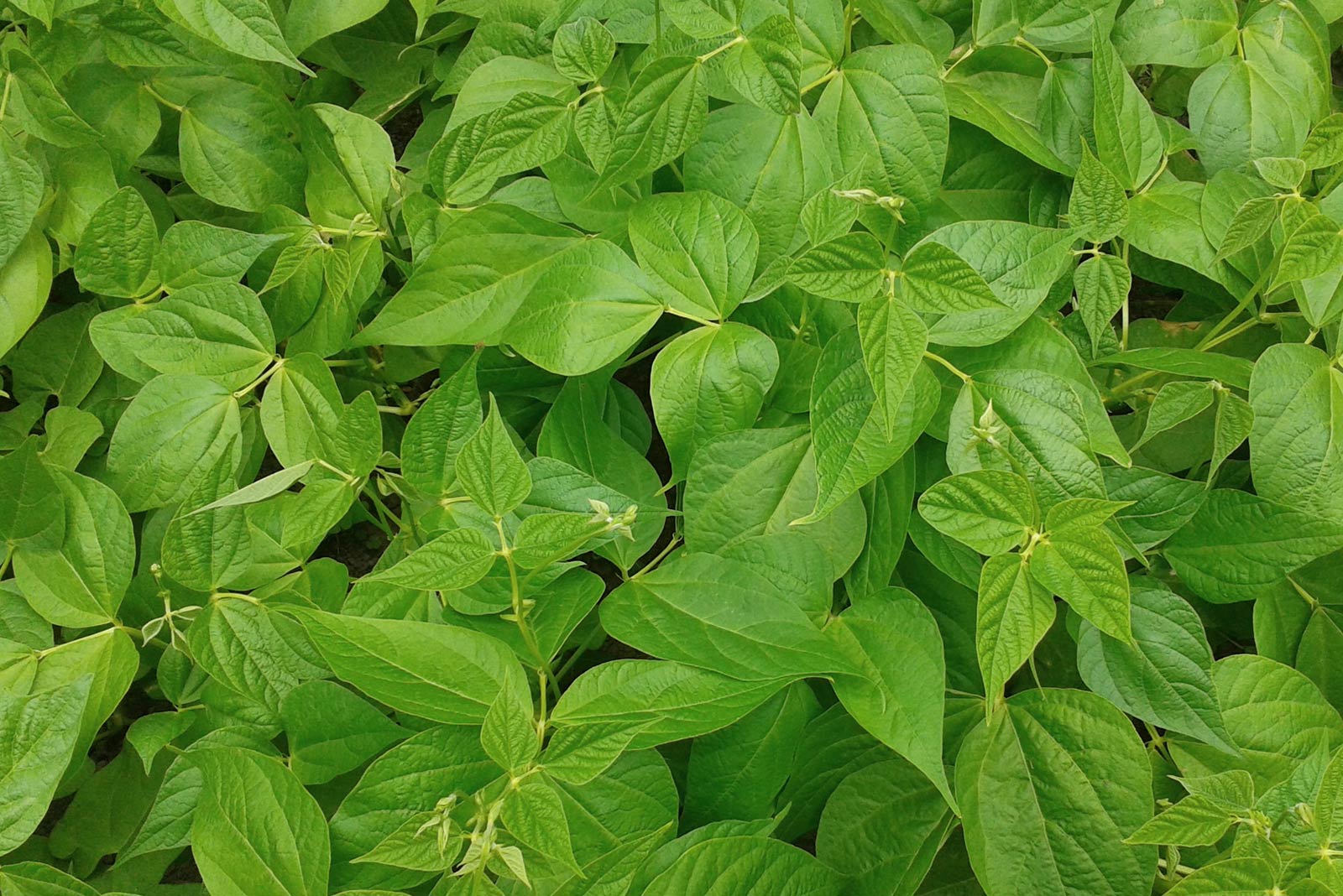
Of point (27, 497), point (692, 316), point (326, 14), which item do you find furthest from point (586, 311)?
point (27, 497)

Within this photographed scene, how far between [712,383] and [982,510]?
0.80 ft

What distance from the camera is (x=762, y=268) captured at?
36.2 inches

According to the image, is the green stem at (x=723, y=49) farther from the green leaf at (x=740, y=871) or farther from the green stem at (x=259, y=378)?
the green leaf at (x=740, y=871)

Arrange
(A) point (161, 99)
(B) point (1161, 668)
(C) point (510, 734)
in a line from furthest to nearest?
(A) point (161, 99) → (B) point (1161, 668) → (C) point (510, 734)

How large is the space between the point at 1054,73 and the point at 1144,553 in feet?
1.56

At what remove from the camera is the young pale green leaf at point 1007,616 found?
738 mm

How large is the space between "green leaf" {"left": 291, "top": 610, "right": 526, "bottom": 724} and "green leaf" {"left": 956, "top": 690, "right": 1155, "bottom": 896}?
1.31 feet

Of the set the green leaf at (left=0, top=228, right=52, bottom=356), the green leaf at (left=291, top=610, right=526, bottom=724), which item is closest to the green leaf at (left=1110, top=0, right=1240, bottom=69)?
the green leaf at (left=291, top=610, right=526, bottom=724)

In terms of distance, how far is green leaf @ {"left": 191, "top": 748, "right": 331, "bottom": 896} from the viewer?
2.64 ft

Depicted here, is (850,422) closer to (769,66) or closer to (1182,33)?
(769,66)

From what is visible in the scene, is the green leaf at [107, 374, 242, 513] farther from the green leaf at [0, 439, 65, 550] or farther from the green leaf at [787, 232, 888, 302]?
the green leaf at [787, 232, 888, 302]

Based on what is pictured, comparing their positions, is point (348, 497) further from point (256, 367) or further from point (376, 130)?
point (376, 130)

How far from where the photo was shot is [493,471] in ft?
2.60

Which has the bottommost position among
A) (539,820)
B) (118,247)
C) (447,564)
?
(539,820)
